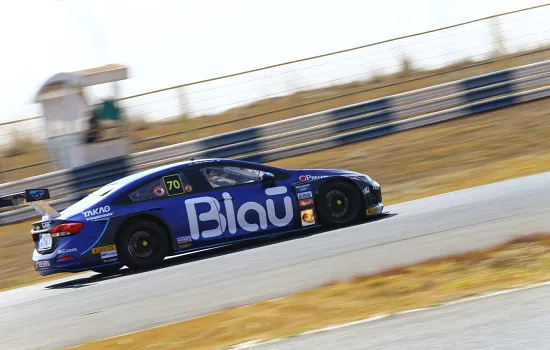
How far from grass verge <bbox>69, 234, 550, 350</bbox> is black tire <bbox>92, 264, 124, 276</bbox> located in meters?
3.67

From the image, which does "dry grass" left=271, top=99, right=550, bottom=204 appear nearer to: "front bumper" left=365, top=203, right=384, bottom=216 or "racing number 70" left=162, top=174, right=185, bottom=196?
"front bumper" left=365, top=203, right=384, bottom=216

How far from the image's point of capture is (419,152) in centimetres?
1695

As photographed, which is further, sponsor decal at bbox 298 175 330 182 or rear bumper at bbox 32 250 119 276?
sponsor decal at bbox 298 175 330 182

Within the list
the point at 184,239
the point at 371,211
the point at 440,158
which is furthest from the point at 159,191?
the point at 440,158

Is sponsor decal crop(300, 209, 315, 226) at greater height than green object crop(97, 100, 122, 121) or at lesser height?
lesser

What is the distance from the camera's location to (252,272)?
8.89 metres

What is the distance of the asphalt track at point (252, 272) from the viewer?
7.57 metres

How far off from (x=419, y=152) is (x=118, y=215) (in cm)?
799

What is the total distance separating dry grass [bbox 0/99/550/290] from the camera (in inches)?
554

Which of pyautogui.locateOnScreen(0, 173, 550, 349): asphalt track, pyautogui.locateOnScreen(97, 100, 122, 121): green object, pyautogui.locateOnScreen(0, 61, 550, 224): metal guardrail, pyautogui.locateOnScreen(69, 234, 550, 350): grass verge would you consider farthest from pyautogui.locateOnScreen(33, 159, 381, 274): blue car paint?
pyautogui.locateOnScreen(97, 100, 122, 121): green object

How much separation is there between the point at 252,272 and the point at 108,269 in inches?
102

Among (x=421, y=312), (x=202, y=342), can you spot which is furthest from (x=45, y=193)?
(x=421, y=312)

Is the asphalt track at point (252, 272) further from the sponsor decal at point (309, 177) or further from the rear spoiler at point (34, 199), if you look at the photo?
the rear spoiler at point (34, 199)

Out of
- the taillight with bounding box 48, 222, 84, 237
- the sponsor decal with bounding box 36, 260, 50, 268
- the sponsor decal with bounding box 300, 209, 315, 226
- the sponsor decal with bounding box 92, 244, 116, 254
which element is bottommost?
the sponsor decal with bounding box 300, 209, 315, 226
